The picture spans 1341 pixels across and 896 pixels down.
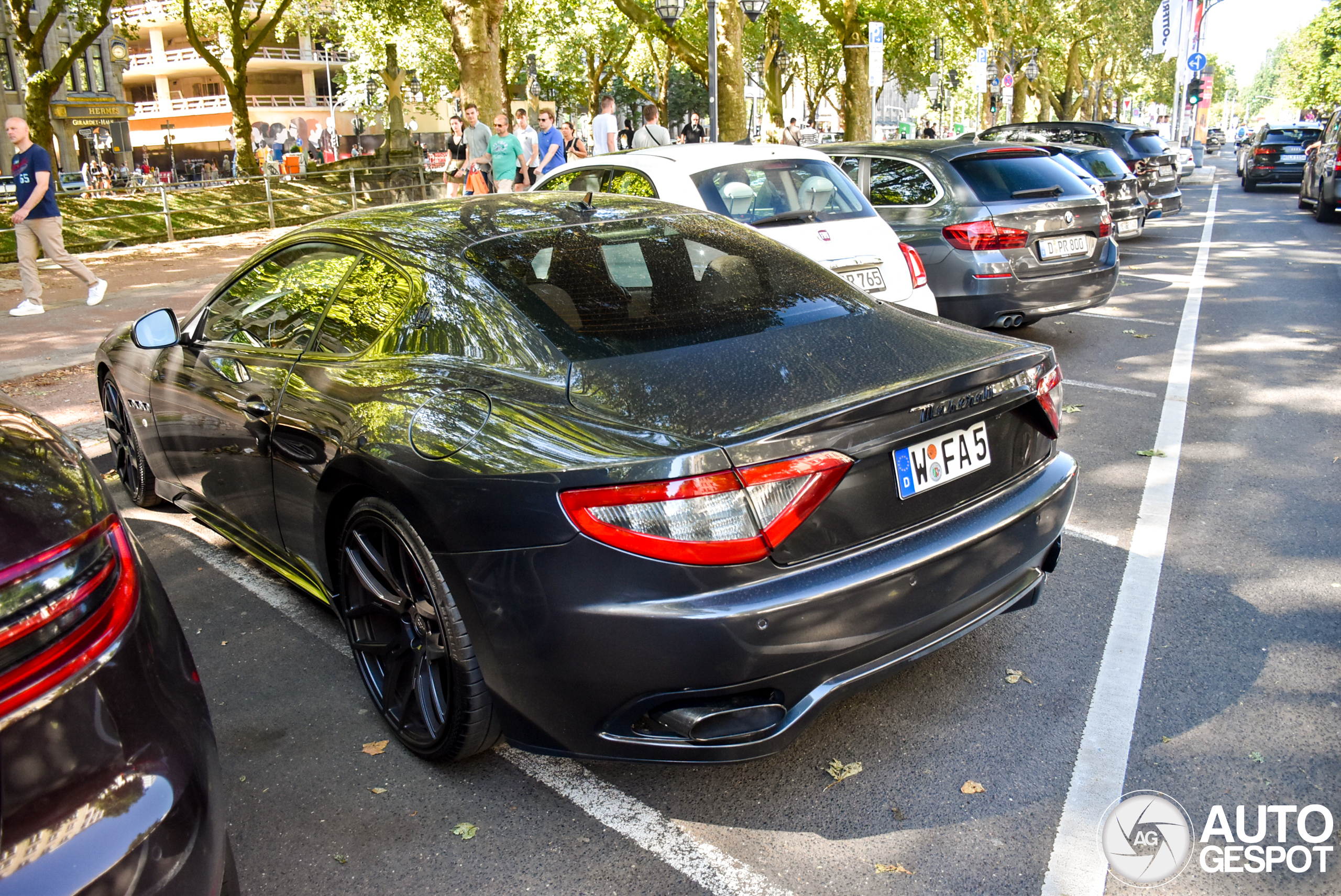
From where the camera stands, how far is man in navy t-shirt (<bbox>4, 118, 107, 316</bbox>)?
11.2 m

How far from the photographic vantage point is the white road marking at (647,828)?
2547 millimetres

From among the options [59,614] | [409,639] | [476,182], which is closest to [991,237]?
[409,639]

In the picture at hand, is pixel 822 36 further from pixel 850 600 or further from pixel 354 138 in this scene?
pixel 850 600

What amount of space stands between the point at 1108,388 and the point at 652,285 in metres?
5.02

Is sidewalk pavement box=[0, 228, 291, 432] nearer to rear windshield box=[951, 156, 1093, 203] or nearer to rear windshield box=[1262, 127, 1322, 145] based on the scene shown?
rear windshield box=[951, 156, 1093, 203]

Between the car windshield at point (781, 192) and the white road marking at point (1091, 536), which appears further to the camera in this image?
the car windshield at point (781, 192)

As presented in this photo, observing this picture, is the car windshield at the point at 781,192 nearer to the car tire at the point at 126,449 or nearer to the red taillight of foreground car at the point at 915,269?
the red taillight of foreground car at the point at 915,269

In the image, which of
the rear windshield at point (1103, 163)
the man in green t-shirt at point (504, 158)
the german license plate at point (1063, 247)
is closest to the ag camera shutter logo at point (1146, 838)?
the german license plate at point (1063, 247)

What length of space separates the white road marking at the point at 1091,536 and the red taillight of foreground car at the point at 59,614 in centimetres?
382

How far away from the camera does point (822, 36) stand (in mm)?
51562

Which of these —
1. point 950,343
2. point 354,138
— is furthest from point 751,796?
point 354,138

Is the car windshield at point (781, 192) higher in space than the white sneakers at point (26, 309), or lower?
higher

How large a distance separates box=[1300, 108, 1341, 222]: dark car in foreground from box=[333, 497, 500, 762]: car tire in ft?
63.9

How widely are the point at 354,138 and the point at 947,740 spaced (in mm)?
77325
